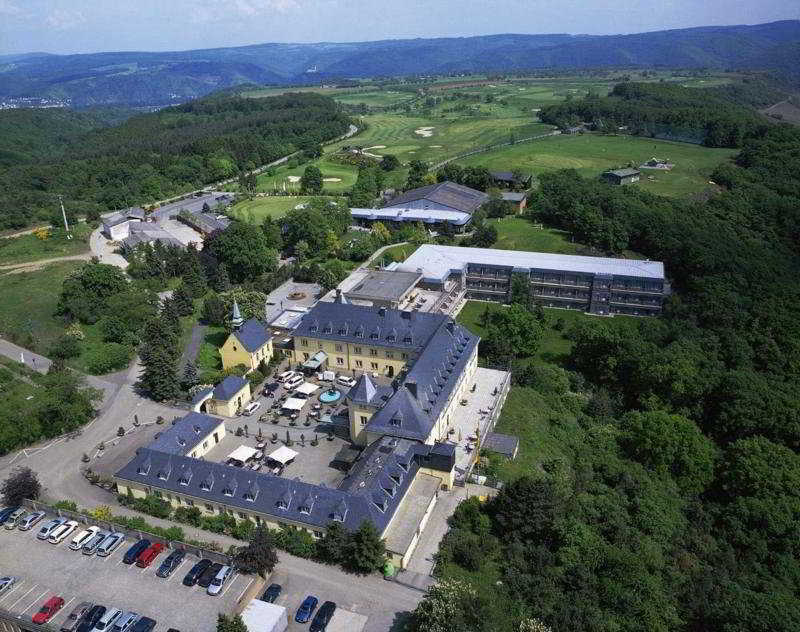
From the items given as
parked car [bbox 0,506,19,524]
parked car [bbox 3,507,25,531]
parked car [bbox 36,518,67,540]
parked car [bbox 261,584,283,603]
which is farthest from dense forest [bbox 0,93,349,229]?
parked car [bbox 261,584,283,603]

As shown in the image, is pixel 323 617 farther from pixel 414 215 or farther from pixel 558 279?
pixel 414 215

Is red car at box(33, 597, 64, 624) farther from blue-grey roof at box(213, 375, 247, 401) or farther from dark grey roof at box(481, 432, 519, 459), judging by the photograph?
dark grey roof at box(481, 432, 519, 459)

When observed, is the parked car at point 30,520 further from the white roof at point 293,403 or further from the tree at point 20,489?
the white roof at point 293,403

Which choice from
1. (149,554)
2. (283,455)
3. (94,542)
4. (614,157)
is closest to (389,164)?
(614,157)

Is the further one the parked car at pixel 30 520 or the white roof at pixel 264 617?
the parked car at pixel 30 520

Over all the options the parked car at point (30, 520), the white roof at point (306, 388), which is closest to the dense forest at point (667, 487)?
the white roof at point (306, 388)

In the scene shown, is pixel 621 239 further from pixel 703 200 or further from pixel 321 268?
pixel 321 268
